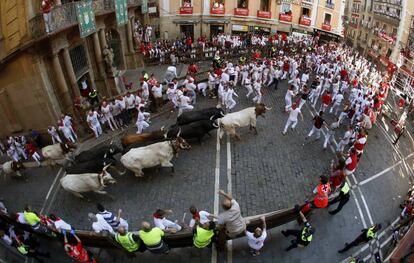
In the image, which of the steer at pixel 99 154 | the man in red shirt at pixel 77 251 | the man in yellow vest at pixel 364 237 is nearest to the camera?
the man in red shirt at pixel 77 251

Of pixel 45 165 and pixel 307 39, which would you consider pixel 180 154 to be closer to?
pixel 45 165

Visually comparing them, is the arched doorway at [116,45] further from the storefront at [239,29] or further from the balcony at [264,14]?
the balcony at [264,14]

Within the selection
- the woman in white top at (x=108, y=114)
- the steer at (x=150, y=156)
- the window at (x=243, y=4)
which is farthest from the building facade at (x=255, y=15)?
the steer at (x=150, y=156)

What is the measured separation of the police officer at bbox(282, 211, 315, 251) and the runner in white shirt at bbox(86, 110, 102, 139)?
1105 cm

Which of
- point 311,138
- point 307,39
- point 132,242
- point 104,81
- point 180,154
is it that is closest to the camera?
point 132,242

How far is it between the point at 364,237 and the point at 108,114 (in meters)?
13.3

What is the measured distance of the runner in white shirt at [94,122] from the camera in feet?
53.5

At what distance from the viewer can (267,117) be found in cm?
1847

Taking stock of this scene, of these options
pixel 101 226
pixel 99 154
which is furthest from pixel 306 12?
pixel 101 226

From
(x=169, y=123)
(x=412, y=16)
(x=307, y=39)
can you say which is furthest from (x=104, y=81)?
(x=412, y=16)

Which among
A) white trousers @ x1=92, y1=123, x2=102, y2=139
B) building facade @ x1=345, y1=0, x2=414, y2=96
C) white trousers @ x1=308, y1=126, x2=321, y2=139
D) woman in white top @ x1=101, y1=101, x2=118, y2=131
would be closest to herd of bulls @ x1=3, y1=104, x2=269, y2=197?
white trousers @ x1=92, y1=123, x2=102, y2=139

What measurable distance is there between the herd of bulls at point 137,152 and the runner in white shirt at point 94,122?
7.28ft

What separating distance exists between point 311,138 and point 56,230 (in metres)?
12.5

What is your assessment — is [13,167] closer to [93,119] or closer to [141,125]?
[93,119]
